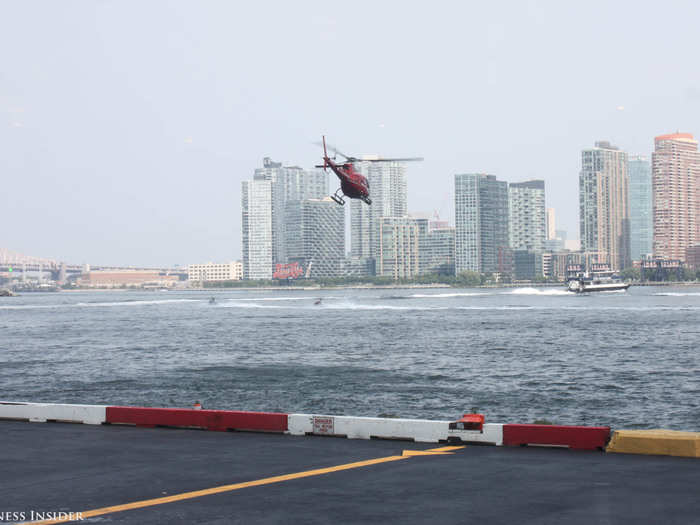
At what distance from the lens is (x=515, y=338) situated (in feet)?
267

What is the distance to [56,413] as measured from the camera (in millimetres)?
18359

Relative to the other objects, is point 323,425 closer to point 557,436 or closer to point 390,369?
point 557,436

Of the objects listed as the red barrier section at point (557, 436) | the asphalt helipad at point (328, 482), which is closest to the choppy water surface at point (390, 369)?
the red barrier section at point (557, 436)

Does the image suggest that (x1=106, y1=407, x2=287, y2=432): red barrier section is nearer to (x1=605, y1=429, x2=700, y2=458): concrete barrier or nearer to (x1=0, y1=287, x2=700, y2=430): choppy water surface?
(x1=605, y1=429, x2=700, y2=458): concrete barrier

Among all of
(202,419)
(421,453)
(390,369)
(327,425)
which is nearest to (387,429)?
(327,425)

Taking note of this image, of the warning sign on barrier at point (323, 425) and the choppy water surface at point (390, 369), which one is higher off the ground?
the warning sign on barrier at point (323, 425)

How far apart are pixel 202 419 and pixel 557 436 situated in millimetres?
7326

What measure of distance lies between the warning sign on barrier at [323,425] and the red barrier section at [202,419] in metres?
0.72

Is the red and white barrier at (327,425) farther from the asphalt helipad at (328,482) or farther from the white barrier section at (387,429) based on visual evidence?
the asphalt helipad at (328,482)

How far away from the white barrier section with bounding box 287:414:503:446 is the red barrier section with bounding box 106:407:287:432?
19.4 inches

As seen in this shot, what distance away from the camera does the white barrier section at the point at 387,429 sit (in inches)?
592

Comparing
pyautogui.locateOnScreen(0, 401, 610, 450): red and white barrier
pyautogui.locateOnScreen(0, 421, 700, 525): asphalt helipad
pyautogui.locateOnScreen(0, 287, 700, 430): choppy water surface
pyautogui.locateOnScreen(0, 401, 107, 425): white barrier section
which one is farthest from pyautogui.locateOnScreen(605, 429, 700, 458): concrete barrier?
pyautogui.locateOnScreen(0, 287, 700, 430): choppy water surface

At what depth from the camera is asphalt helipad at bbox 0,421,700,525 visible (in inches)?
392

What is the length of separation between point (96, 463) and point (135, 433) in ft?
10.5
